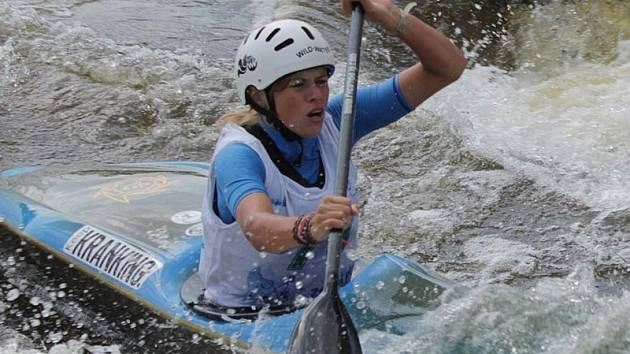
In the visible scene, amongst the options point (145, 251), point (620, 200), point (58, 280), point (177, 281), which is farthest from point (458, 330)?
point (620, 200)

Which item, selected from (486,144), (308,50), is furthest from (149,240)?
(486,144)

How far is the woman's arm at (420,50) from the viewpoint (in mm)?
3494

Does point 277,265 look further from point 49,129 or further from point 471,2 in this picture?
point 471,2

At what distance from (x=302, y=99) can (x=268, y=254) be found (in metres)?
0.55

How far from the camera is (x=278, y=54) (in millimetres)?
3318

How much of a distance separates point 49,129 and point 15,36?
1.94 meters

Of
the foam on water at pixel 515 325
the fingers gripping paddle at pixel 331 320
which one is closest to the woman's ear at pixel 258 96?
the fingers gripping paddle at pixel 331 320

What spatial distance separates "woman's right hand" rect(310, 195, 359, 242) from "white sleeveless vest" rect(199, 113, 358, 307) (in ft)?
1.47

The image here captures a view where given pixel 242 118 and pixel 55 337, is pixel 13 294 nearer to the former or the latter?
pixel 55 337

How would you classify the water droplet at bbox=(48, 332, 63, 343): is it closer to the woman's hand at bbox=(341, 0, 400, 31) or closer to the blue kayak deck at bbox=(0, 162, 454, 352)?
the blue kayak deck at bbox=(0, 162, 454, 352)

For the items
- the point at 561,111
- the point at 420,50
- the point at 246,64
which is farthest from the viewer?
the point at 561,111

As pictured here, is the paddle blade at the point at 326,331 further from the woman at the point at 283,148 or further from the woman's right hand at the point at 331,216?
the woman's right hand at the point at 331,216

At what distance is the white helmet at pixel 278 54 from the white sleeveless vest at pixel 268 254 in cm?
20

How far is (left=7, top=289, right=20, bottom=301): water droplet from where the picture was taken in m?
4.80
